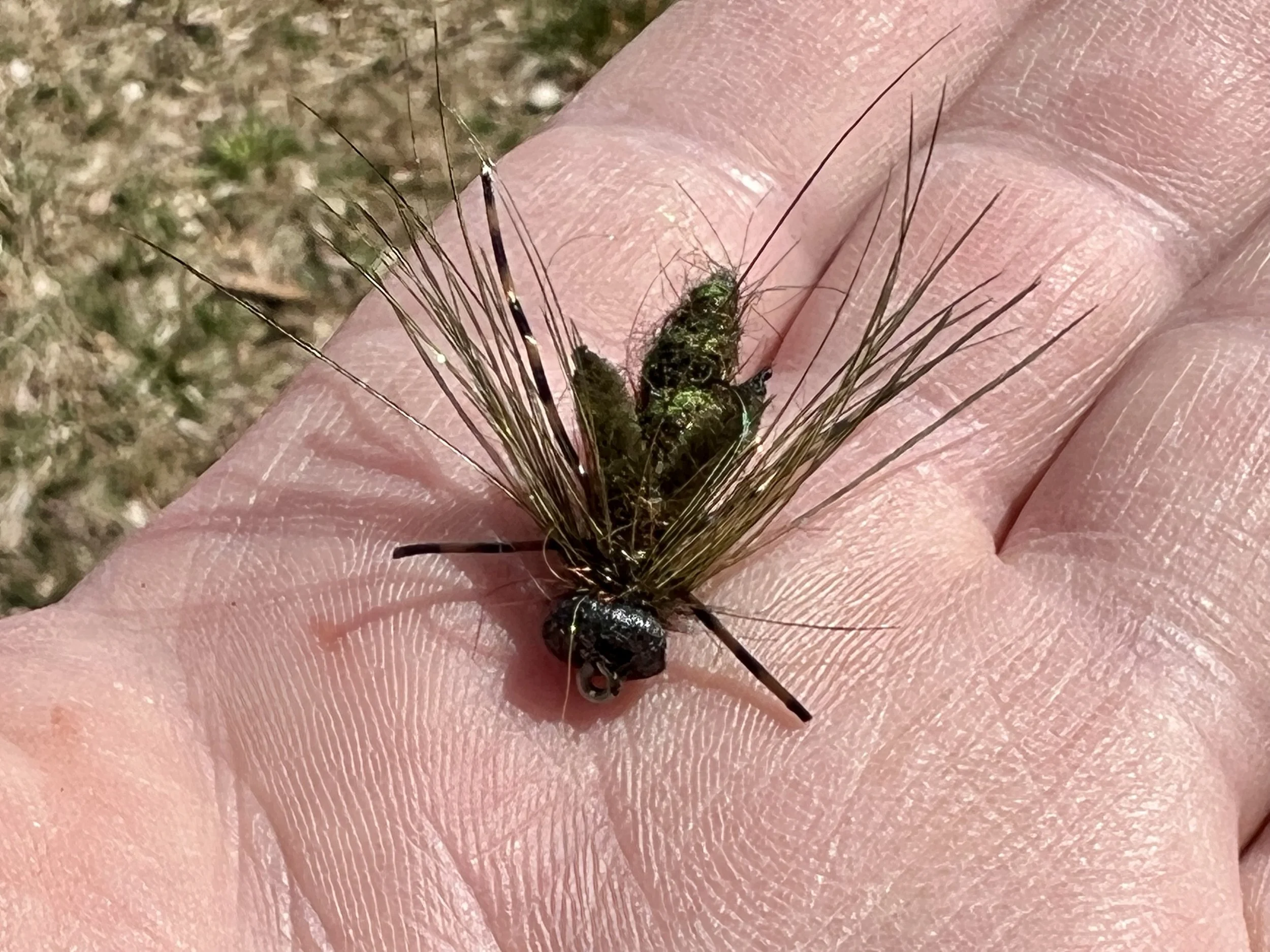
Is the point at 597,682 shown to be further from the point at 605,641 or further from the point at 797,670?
the point at 797,670

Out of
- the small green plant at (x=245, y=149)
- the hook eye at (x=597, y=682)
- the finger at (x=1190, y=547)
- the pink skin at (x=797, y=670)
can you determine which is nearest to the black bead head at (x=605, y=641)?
the hook eye at (x=597, y=682)

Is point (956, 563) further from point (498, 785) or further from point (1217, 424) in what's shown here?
point (498, 785)

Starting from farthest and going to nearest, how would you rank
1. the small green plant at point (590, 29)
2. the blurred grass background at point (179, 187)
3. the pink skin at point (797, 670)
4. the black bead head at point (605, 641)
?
the small green plant at point (590, 29), the blurred grass background at point (179, 187), the black bead head at point (605, 641), the pink skin at point (797, 670)

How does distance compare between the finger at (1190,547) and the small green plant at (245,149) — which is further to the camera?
the small green plant at (245,149)

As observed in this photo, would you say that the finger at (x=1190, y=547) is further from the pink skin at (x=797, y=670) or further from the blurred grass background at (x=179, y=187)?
the blurred grass background at (x=179, y=187)

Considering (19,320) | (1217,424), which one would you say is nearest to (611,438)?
(1217,424)

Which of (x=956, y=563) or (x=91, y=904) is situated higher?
(x=956, y=563)

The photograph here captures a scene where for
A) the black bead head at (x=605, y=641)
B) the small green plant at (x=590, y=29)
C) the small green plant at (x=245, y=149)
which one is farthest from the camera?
the small green plant at (x=590, y=29)

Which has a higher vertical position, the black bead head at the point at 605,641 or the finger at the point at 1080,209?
the finger at the point at 1080,209
